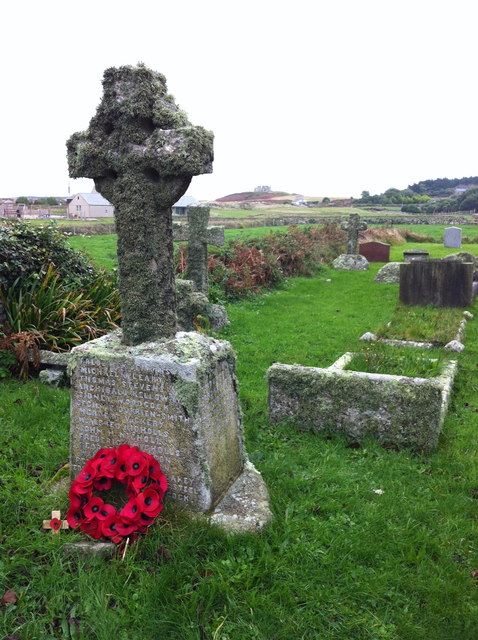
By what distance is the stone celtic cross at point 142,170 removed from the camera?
3.75 metres

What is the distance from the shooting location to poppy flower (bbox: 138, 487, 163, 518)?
11.9 ft

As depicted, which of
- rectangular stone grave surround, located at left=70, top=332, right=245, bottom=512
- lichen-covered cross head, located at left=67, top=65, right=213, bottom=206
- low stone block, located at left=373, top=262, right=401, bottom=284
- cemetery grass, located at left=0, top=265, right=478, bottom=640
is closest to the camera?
cemetery grass, located at left=0, top=265, right=478, bottom=640

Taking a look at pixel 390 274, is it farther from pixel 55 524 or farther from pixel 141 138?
pixel 55 524

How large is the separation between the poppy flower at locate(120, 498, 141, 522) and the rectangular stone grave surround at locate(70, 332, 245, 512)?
0.34 meters

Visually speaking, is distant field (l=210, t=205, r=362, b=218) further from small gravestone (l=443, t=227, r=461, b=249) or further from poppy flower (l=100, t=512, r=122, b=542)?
poppy flower (l=100, t=512, r=122, b=542)

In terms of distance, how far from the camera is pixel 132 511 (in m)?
3.63

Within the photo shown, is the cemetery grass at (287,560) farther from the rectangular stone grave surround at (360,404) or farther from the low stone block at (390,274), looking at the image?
the low stone block at (390,274)

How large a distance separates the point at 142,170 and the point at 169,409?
1.75 metres

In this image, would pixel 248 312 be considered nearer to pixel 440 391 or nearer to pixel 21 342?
pixel 21 342

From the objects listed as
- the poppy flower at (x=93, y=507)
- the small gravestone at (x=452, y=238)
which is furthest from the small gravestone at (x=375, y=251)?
the poppy flower at (x=93, y=507)

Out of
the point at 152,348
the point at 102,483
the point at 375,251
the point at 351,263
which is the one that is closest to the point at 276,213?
the point at 375,251

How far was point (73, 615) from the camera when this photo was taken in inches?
121

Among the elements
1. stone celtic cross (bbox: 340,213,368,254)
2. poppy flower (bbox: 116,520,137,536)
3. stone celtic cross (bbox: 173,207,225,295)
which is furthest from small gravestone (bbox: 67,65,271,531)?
stone celtic cross (bbox: 340,213,368,254)

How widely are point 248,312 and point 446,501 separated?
28.7ft
